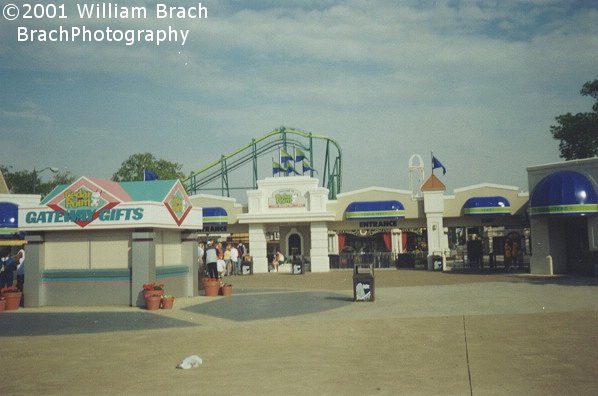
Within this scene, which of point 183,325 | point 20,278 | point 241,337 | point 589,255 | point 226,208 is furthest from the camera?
point 226,208

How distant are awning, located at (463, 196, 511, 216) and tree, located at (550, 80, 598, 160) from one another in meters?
17.5

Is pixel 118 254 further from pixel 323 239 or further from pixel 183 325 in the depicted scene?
pixel 323 239

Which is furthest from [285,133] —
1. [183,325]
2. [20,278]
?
[183,325]

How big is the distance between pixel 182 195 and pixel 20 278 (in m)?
6.26

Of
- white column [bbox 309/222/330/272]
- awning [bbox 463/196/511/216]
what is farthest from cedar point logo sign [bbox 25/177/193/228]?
awning [bbox 463/196/511/216]

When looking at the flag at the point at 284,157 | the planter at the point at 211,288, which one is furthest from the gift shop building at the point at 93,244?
the flag at the point at 284,157

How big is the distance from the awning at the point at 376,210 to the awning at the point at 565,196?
1205 centimetres

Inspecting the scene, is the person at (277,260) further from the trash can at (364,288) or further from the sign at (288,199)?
the trash can at (364,288)

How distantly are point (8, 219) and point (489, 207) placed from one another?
97.1 ft

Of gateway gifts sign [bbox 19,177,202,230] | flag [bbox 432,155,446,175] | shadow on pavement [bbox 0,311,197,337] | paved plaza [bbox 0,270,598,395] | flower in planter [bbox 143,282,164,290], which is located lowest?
paved plaza [bbox 0,270,598,395]

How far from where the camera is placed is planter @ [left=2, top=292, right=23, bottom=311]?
17188 mm

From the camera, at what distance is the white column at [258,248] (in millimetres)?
36781

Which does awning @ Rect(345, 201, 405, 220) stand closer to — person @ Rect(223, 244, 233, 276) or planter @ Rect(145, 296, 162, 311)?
person @ Rect(223, 244, 233, 276)

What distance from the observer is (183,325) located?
13.4 m
